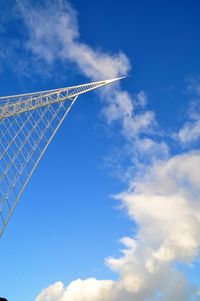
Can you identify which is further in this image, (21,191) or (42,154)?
(42,154)

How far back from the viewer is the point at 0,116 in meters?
57.7

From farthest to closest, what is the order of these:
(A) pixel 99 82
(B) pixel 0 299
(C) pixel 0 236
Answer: (A) pixel 99 82 < (B) pixel 0 299 < (C) pixel 0 236

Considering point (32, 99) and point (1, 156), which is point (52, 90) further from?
point (1, 156)

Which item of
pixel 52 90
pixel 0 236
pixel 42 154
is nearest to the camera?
pixel 0 236

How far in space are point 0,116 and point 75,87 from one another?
58.1 ft

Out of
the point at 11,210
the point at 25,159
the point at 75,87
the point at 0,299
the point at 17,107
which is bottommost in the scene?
the point at 0,299

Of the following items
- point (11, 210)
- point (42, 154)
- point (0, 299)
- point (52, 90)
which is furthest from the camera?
point (52, 90)

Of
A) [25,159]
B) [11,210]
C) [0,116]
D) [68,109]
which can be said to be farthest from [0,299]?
[68,109]

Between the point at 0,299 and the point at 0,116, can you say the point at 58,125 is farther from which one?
the point at 0,299

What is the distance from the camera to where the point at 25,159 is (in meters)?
61.6

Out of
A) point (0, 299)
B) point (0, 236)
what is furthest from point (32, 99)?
point (0, 299)

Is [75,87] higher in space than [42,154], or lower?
higher

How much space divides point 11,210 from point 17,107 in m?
14.2

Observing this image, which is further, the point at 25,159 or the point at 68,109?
the point at 68,109
